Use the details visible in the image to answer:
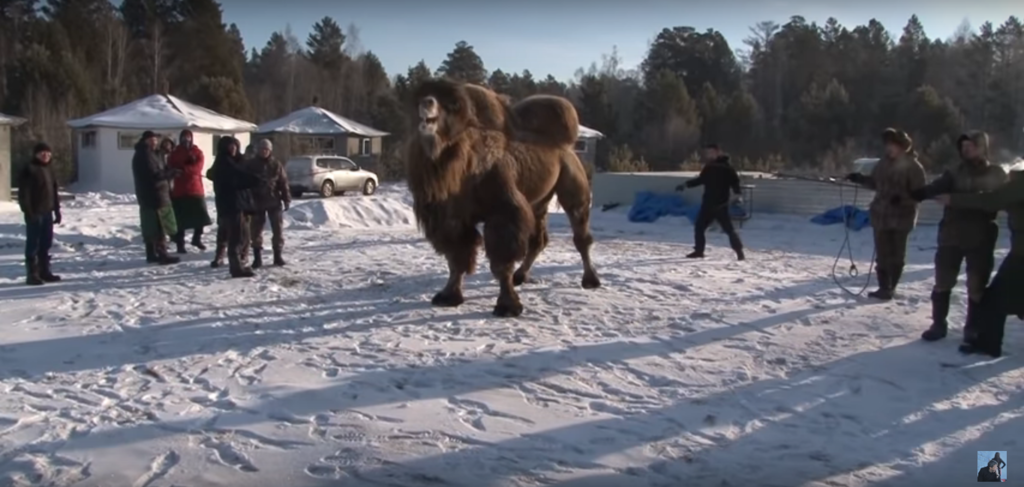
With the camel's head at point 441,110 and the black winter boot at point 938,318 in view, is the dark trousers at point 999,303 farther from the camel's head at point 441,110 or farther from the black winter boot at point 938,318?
the camel's head at point 441,110

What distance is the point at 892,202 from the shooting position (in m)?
9.13

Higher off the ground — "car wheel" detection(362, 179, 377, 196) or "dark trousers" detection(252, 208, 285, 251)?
"dark trousers" detection(252, 208, 285, 251)

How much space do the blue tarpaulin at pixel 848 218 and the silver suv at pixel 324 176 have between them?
59.0ft

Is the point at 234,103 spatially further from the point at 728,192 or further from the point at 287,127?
the point at 728,192

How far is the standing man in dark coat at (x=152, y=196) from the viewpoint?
39.0 feet

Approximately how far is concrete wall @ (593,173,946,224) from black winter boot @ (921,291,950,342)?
467 inches

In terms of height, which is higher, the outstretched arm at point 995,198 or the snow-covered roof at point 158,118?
the snow-covered roof at point 158,118

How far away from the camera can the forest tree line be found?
43.7m

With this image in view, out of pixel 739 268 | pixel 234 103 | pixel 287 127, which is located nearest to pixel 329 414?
pixel 739 268

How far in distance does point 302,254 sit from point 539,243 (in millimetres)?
4697

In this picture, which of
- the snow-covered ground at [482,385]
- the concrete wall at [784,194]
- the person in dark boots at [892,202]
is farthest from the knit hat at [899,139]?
the concrete wall at [784,194]

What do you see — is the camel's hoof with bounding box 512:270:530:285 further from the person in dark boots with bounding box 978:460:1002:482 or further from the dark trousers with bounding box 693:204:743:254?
the person in dark boots with bounding box 978:460:1002:482

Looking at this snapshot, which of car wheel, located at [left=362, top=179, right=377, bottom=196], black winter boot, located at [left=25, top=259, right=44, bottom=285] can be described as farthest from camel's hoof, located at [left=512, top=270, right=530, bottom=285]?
car wheel, located at [left=362, top=179, right=377, bottom=196]

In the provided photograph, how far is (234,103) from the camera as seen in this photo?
157 feet
